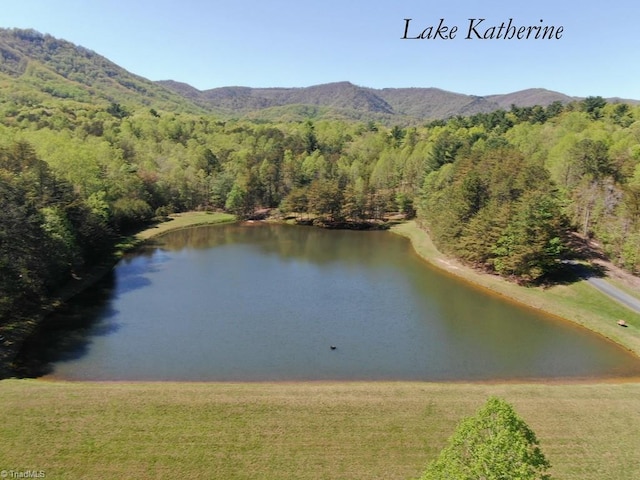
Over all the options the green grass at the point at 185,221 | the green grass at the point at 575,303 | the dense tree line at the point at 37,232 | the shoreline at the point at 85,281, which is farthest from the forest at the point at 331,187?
the green grass at the point at 185,221

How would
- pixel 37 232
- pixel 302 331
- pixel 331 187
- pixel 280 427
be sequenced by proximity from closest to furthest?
1. pixel 280 427
2. pixel 302 331
3. pixel 37 232
4. pixel 331 187

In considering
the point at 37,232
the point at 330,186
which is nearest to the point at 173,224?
the point at 330,186

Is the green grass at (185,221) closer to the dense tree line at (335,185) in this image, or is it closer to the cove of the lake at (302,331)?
the dense tree line at (335,185)

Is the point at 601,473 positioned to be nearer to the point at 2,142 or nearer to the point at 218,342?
the point at 218,342

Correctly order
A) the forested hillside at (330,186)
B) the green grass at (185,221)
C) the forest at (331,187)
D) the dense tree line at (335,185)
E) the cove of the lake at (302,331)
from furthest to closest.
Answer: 1. the green grass at (185,221)
2. the dense tree line at (335,185)
3. the forested hillside at (330,186)
4. the forest at (331,187)
5. the cove of the lake at (302,331)

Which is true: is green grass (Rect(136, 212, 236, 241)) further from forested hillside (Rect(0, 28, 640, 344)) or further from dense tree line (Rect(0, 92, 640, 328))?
dense tree line (Rect(0, 92, 640, 328))

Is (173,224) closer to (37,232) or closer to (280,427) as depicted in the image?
(37,232)

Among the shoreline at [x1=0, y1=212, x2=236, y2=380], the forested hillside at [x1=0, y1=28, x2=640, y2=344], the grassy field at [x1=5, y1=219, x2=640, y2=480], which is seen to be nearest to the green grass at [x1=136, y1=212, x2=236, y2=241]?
the shoreline at [x1=0, y1=212, x2=236, y2=380]

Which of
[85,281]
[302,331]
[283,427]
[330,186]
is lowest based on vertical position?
[85,281]
